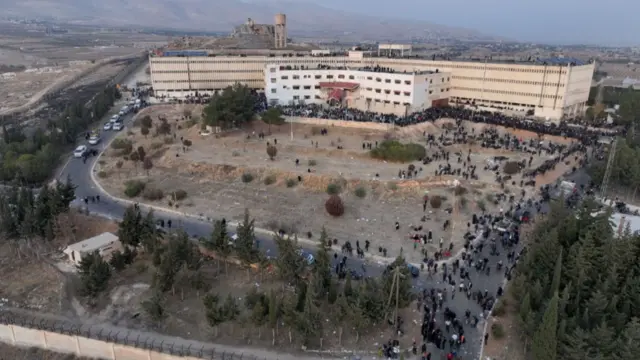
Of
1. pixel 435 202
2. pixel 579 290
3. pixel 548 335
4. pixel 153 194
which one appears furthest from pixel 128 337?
pixel 435 202

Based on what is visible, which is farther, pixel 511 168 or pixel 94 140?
pixel 94 140

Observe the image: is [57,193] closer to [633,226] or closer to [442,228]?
[442,228]

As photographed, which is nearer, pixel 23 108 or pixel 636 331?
pixel 636 331

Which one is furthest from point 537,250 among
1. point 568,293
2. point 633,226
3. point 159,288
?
point 159,288

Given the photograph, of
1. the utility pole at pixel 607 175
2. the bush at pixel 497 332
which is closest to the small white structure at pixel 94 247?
the bush at pixel 497 332

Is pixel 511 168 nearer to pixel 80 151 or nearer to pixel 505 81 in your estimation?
pixel 505 81

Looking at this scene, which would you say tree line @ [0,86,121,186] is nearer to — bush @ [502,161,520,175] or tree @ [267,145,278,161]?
tree @ [267,145,278,161]
